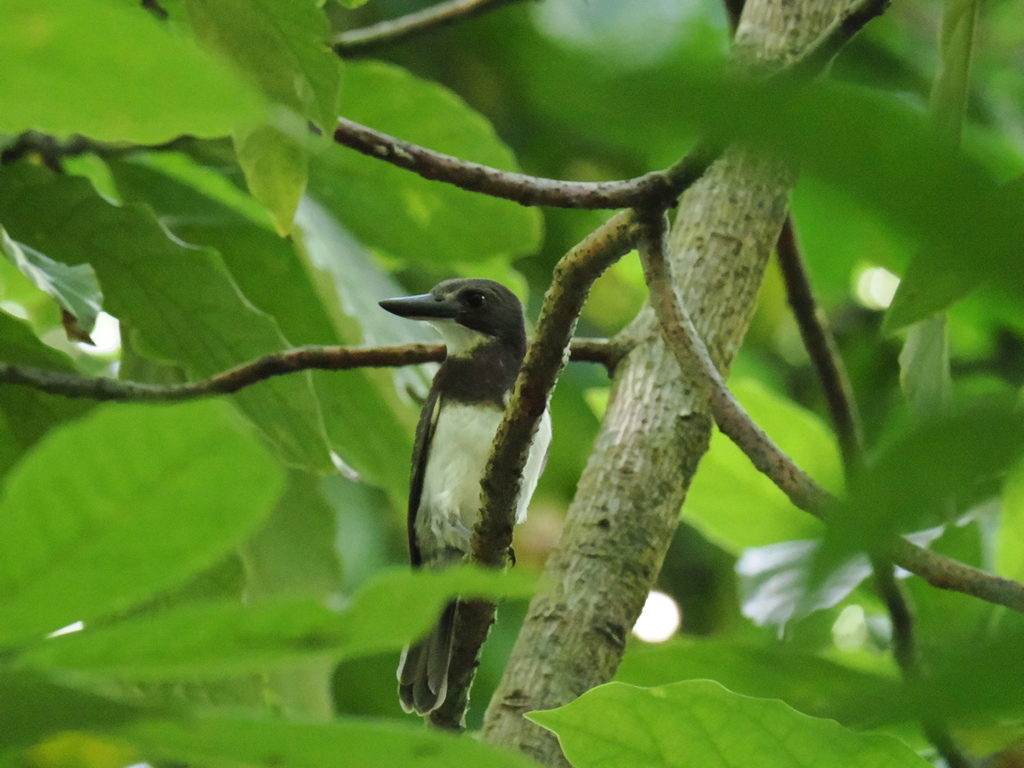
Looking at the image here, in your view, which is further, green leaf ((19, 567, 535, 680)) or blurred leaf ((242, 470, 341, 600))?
blurred leaf ((242, 470, 341, 600))

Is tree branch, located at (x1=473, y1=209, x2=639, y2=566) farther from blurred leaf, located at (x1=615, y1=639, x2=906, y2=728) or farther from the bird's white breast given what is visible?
the bird's white breast

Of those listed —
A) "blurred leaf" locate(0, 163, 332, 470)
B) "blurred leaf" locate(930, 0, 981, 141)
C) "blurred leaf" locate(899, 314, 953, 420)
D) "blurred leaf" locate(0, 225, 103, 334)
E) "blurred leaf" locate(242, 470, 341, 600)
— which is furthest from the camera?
"blurred leaf" locate(242, 470, 341, 600)

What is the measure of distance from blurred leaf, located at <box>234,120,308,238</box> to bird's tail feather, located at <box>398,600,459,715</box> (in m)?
0.89

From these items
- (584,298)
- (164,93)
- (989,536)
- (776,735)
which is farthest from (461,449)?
(164,93)

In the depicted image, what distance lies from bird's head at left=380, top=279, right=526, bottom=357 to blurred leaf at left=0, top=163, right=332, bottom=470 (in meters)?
0.69

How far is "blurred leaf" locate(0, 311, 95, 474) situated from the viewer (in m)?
1.18

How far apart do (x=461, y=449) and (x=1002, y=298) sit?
1.88 m

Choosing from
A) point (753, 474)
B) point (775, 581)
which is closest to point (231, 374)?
point (775, 581)

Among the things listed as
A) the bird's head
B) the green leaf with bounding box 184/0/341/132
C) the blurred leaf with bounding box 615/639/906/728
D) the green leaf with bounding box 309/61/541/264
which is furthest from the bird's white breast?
the green leaf with bounding box 184/0/341/132

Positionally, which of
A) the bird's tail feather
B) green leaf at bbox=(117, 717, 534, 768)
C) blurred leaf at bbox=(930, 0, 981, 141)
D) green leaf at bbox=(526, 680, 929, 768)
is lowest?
green leaf at bbox=(117, 717, 534, 768)

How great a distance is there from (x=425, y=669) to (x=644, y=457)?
0.60 meters

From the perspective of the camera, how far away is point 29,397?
1190 millimetres

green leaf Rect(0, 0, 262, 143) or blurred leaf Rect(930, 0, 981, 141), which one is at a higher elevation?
blurred leaf Rect(930, 0, 981, 141)

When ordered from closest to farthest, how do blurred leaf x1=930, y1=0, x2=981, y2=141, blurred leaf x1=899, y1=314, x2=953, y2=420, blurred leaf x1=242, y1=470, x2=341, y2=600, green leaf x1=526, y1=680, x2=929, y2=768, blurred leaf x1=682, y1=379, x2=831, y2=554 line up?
green leaf x1=526, y1=680, x2=929, y2=768
blurred leaf x1=930, y1=0, x2=981, y2=141
blurred leaf x1=899, y1=314, x2=953, y2=420
blurred leaf x1=242, y1=470, x2=341, y2=600
blurred leaf x1=682, y1=379, x2=831, y2=554
